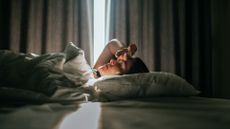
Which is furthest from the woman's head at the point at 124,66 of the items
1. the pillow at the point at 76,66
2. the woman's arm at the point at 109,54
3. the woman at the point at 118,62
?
the pillow at the point at 76,66

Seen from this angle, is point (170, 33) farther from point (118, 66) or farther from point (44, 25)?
point (44, 25)

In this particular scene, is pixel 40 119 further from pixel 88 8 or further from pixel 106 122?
pixel 88 8

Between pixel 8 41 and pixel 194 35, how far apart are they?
1788 mm

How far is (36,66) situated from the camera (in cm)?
136

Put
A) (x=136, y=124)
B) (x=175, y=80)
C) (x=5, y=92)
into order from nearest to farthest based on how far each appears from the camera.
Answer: (x=136, y=124), (x=5, y=92), (x=175, y=80)

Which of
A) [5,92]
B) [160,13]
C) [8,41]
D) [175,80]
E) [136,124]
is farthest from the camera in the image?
[160,13]

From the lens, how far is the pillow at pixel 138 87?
4.71 ft

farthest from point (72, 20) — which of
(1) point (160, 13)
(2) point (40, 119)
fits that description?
(2) point (40, 119)

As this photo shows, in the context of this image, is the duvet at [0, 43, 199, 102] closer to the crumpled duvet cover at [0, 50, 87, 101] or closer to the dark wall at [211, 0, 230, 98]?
the crumpled duvet cover at [0, 50, 87, 101]

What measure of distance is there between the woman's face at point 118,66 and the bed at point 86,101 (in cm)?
36

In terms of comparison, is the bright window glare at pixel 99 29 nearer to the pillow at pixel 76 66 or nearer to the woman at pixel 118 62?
the woman at pixel 118 62

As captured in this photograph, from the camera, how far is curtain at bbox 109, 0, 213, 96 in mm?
2779

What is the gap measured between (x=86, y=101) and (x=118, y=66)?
0.79 m

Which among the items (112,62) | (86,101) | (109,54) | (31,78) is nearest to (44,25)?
(109,54)
